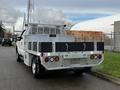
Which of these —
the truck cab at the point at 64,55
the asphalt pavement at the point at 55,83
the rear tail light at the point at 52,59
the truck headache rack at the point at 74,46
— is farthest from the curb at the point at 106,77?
the rear tail light at the point at 52,59

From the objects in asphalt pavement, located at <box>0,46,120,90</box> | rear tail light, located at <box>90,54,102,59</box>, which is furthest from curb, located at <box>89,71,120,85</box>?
rear tail light, located at <box>90,54,102,59</box>

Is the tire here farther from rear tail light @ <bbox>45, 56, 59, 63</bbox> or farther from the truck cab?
rear tail light @ <bbox>45, 56, 59, 63</bbox>

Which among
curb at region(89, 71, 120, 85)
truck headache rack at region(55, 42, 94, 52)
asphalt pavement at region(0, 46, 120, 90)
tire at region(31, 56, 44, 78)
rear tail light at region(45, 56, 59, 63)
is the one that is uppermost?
truck headache rack at region(55, 42, 94, 52)

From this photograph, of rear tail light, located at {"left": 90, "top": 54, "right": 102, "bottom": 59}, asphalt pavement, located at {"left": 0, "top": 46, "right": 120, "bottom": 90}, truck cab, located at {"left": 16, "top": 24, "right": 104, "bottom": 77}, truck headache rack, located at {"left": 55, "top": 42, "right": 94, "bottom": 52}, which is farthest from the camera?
rear tail light, located at {"left": 90, "top": 54, "right": 102, "bottom": 59}

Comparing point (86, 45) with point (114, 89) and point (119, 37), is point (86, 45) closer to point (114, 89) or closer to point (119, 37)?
point (114, 89)

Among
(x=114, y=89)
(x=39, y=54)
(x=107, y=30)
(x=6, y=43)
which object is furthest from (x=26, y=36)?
(x=6, y=43)

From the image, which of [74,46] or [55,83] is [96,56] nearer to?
[74,46]

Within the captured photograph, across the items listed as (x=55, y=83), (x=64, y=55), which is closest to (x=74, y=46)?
(x=64, y=55)

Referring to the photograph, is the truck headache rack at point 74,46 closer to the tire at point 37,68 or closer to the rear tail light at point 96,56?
the rear tail light at point 96,56

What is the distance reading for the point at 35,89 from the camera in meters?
8.15

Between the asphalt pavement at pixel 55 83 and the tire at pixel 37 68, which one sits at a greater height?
the tire at pixel 37 68

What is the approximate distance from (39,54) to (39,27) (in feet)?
13.5

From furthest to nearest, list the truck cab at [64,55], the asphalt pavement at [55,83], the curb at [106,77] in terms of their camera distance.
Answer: the curb at [106,77]
the truck cab at [64,55]
the asphalt pavement at [55,83]

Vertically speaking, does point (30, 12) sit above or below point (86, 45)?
above
